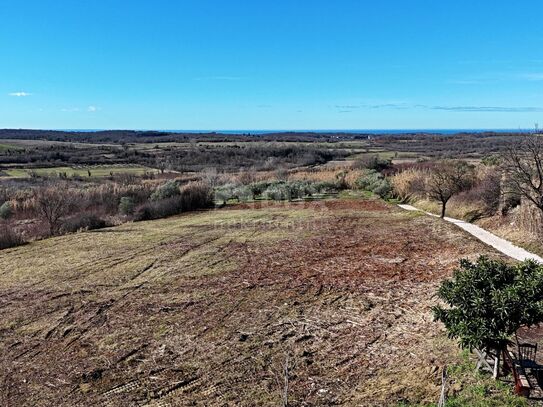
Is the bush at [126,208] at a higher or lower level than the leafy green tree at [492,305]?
lower

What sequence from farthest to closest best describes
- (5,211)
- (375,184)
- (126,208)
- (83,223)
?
1. (375,184)
2. (126,208)
3. (5,211)
4. (83,223)

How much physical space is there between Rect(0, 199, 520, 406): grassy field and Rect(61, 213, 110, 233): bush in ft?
12.9

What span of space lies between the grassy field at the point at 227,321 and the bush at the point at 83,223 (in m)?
3.93

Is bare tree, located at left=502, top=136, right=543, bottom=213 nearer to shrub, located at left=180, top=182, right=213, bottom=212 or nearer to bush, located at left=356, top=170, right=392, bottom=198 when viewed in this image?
bush, located at left=356, top=170, right=392, bottom=198

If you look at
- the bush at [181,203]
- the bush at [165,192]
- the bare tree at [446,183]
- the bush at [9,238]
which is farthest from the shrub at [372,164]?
the bush at [9,238]

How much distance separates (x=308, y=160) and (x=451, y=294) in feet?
200

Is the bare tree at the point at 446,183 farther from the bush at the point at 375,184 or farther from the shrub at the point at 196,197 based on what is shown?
the shrub at the point at 196,197

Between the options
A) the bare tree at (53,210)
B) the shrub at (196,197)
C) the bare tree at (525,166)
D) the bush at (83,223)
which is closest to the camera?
the bare tree at (525,166)

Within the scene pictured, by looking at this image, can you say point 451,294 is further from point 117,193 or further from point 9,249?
point 117,193

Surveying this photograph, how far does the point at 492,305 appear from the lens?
6016mm

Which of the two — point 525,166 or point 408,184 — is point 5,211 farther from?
point 525,166

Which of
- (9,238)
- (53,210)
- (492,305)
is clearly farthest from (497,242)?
(53,210)

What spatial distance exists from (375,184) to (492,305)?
33181 millimetres

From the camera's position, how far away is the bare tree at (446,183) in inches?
990
